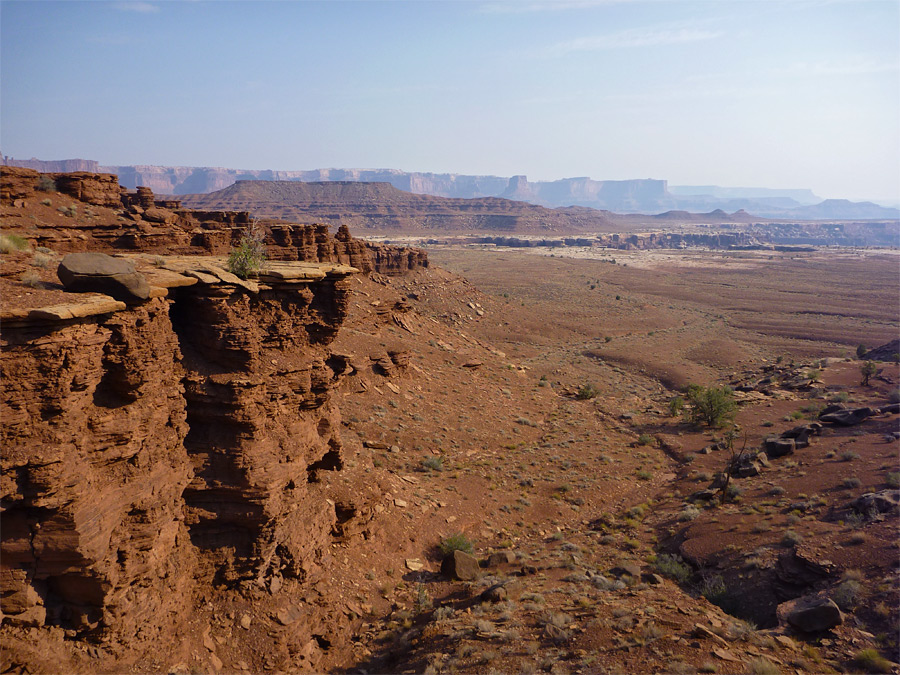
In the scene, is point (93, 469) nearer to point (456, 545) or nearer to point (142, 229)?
point (456, 545)

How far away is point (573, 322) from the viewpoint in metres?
59.7

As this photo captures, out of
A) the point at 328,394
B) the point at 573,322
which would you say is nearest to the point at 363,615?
the point at 328,394

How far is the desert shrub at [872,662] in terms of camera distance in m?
9.08

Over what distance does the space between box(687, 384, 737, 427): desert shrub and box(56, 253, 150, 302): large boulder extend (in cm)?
2780

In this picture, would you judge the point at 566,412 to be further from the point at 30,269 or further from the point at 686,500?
the point at 30,269

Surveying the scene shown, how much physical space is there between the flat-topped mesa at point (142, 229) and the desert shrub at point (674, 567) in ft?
51.2

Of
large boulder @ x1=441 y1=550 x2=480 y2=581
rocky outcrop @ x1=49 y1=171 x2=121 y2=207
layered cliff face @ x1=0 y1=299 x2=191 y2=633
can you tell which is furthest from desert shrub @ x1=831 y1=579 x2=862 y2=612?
rocky outcrop @ x1=49 y1=171 x2=121 y2=207

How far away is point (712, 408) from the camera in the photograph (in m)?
28.3

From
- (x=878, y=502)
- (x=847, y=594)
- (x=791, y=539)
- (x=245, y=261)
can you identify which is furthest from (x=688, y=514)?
(x=245, y=261)

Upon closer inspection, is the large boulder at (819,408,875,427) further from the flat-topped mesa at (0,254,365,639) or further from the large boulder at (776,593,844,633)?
the flat-topped mesa at (0,254,365,639)

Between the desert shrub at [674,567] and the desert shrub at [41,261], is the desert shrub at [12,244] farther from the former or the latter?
the desert shrub at [674,567]

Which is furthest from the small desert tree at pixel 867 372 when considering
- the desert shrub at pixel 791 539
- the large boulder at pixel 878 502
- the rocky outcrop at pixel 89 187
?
the rocky outcrop at pixel 89 187

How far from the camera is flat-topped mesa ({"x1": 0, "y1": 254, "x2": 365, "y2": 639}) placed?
23.9 ft

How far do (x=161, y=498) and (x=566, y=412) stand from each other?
80.0 feet
